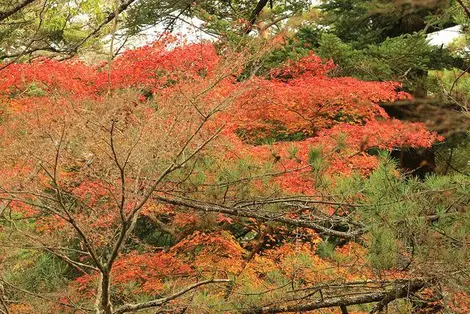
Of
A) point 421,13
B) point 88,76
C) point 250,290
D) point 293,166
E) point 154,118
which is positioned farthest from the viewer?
point 421,13

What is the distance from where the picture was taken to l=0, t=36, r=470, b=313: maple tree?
340 centimetres

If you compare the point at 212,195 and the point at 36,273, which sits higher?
the point at 212,195

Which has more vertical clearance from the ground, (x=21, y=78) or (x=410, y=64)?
(x=21, y=78)

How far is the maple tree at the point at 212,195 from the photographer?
11.2ft

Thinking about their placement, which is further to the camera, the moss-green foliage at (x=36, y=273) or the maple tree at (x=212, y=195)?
the moss-green foliage at (x=36, y=273)

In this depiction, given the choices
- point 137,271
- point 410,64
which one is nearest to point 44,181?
point 137,271

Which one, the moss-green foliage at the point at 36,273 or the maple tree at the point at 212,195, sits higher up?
the maple tree at the point at 212,195

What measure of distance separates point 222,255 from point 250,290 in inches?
94.1

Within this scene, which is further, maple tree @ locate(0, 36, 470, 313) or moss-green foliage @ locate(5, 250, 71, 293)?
moss-green foliage @ locate(5, 250, 71, 293)

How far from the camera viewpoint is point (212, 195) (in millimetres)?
5426

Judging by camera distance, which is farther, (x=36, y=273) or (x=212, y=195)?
(x=36, y=273)

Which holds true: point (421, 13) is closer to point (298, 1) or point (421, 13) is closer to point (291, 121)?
point (298, 1)

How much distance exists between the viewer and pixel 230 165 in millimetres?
5621

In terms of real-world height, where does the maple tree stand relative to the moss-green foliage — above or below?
above
